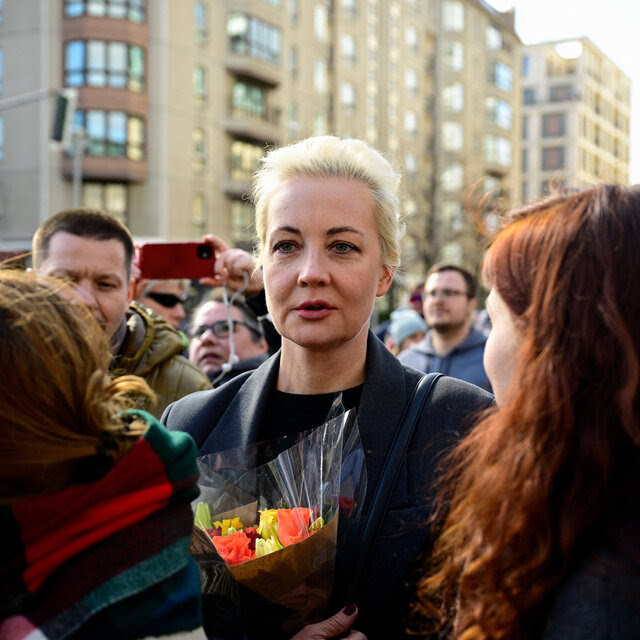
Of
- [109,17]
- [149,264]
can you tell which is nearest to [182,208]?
[109,17]

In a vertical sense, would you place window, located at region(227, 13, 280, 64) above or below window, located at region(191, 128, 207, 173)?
above

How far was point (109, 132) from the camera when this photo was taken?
1171 inches

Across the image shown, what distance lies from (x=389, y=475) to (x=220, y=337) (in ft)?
11.1

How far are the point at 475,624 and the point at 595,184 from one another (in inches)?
37.1

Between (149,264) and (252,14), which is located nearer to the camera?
(149,264)

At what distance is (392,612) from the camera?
6.96 ft

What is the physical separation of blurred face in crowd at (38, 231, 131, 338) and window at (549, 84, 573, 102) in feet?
250

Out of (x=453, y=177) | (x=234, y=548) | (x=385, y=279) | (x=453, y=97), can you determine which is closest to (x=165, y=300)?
(x=385, y=279)

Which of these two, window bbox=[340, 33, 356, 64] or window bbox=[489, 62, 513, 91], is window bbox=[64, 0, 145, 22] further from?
window bbox=[489, 62, 513, 91]

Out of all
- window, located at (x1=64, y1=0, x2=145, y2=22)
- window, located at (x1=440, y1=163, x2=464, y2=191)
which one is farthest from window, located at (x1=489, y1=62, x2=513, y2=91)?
window, located at (x1=64, y1=0, x2=145, y2=22)

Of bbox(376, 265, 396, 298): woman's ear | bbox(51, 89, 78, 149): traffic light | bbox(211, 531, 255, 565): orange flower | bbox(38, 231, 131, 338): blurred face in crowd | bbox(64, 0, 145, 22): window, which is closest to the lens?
bbox(211, 531, 255, 565): orange flower

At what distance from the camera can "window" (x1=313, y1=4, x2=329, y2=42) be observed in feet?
120

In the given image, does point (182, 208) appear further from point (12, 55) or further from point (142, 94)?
point (12, 55)

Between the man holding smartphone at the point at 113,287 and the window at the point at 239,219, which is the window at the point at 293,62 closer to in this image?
the window at the point at 239,219
